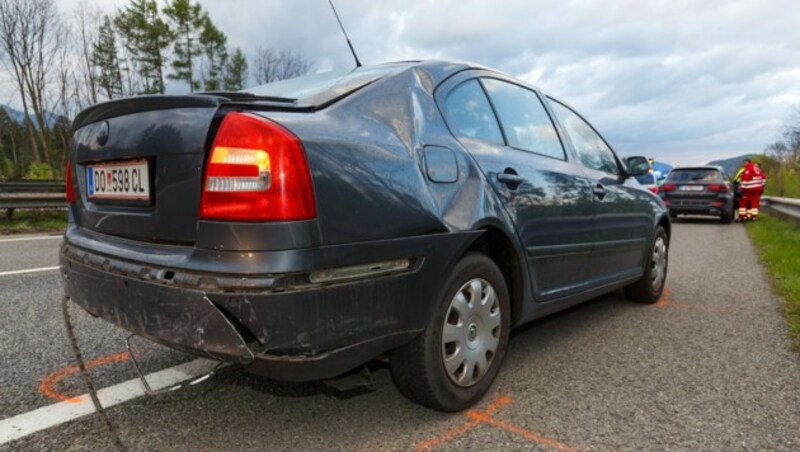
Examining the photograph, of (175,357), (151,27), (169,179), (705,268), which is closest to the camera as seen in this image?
(169,179)

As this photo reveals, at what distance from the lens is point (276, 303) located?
1.66m

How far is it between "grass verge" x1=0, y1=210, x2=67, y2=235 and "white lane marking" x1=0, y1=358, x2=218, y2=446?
916 centimetres

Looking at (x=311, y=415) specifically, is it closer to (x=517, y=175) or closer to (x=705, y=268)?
(x=517, y=175)

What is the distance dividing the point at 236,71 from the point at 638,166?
32.3 meters

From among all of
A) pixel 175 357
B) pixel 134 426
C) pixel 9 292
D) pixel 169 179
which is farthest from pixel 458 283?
pixel 9 292

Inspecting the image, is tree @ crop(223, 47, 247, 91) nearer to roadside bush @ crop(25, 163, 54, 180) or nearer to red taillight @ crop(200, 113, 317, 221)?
roadside bush @ crop(25, 163, 54, 180)

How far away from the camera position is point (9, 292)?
4445 millimetres

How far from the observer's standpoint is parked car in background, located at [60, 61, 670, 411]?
171 centimetres

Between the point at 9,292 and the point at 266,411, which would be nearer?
the point at 266,411

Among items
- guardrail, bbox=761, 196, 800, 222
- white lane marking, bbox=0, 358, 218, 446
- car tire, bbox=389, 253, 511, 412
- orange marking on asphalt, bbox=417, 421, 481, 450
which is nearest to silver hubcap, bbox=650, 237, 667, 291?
car tire, bbox=389, 253, 511, 412

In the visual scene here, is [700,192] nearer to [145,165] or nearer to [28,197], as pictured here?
[145,165]

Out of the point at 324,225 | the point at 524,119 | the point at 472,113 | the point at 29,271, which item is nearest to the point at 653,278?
the point at 524,119

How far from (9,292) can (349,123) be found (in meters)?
4.01

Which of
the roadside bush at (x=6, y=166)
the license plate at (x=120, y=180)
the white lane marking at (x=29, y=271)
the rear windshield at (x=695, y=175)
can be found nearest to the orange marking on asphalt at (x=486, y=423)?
the license plate at (x=120, y=180)
